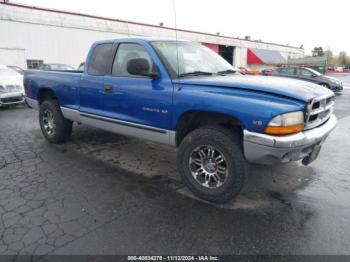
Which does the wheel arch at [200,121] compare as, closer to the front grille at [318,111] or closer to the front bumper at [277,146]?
the front bumper at [277,146]

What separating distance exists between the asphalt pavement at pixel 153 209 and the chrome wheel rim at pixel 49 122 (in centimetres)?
61

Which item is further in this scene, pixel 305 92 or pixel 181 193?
pixel 181 193

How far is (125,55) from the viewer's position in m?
4.24

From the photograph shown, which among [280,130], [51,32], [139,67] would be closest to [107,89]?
[139,67]

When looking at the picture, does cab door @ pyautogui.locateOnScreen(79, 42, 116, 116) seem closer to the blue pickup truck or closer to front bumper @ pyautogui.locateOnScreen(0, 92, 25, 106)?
the blue pickup truck

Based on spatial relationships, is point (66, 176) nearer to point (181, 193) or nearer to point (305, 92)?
point (181, 193)

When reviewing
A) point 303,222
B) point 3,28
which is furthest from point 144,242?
point 3,28

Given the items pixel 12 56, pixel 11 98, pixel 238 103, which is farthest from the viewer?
pixel 12 56

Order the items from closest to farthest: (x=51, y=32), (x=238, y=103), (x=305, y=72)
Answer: (x=238, y=103) < (x=305, y=72) < (x=51, y=32)

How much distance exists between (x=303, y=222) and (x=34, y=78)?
17.6 feet

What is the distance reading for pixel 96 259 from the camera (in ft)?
7.80

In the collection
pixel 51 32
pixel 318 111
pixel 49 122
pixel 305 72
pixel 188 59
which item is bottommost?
pixel 49 122

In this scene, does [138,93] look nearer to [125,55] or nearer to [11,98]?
[125,55]

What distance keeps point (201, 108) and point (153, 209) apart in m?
1.25
